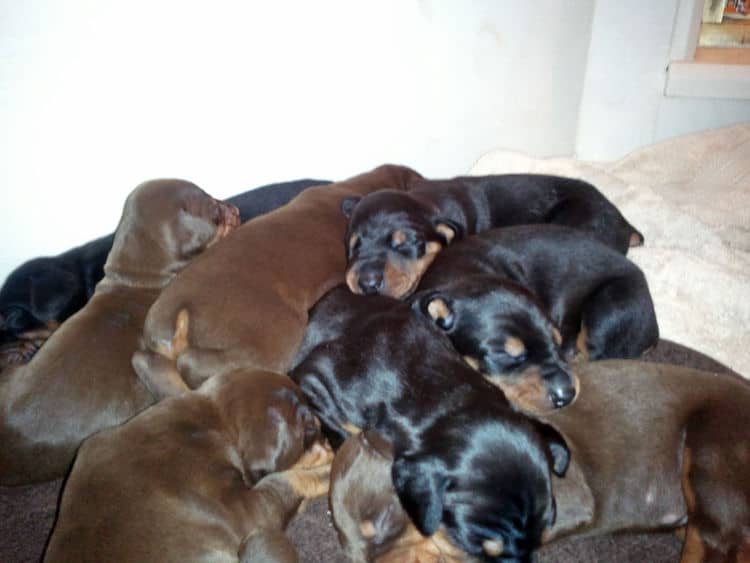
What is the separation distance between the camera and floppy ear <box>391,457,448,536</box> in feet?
5.32

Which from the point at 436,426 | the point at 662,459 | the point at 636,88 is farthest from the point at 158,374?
the point at 636,88

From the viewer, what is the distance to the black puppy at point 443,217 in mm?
2561

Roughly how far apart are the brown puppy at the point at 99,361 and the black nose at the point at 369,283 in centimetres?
72

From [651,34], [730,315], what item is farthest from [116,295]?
[651,34]

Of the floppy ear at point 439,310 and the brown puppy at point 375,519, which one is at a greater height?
the floppy ear at point 439,310

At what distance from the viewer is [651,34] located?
461cm

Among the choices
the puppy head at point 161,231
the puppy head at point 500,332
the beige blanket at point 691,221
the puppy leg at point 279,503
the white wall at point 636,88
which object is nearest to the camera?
the puppy leg at point 279,503

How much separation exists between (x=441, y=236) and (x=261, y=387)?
1.24 meters

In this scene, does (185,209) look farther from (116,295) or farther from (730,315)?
(730,315)

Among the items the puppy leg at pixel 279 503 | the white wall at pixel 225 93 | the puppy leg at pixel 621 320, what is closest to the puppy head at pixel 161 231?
the white wall at pixel 225 93

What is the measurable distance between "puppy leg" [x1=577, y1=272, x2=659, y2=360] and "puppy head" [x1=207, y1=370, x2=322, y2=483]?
4.36ft

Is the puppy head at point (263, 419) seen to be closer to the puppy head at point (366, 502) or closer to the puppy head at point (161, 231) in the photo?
the puppy head at point (366, 502)

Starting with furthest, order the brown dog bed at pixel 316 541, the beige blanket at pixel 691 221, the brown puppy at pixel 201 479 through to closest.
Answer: the beige blanket at pixel 691 221 → the brown dog bed at pixel 316 541 → the brown puppy at pixel 201 479

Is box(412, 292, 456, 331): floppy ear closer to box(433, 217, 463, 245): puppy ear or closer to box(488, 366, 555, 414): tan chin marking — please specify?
box(488, 366, 555, 414): tan chin marking
